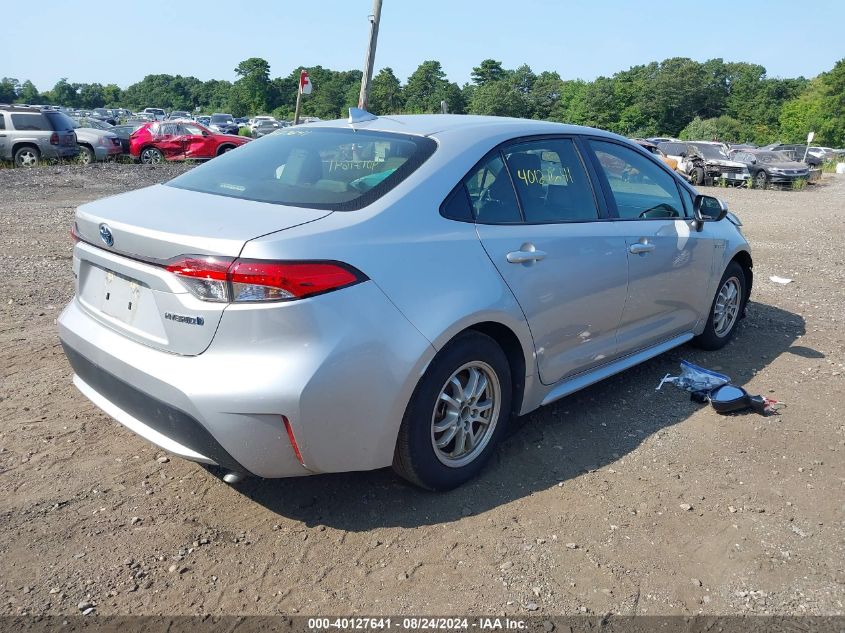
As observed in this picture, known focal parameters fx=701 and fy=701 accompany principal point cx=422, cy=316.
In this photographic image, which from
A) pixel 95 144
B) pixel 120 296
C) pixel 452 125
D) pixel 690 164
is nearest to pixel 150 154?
pixel 95 144

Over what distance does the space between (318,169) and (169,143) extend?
70.3 ft

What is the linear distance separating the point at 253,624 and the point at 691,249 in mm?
3587

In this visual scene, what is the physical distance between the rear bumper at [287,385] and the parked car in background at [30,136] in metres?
19.9

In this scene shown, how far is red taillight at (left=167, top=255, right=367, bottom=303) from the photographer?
2.54 m

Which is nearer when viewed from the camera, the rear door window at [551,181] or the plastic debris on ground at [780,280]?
the rear door window at [551,181]

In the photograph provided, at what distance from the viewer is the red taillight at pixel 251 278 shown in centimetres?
254

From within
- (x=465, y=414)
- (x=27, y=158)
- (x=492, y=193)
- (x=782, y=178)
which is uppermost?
(x=492, y=193)

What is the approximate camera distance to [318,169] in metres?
3.34

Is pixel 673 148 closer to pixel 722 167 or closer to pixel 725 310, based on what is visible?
pixel 722 167

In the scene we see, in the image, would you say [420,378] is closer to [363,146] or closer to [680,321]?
[363,146]

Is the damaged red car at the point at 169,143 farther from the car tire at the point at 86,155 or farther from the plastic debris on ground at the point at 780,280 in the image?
the plastic debris on ground at the point at 780,280

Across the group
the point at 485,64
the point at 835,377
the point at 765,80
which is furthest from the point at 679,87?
the point at 835,377

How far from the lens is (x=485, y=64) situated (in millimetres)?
121188

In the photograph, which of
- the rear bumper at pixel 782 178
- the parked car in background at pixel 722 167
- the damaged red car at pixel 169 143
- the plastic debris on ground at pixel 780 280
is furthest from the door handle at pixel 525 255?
the rear bumper at pixel 782 178
